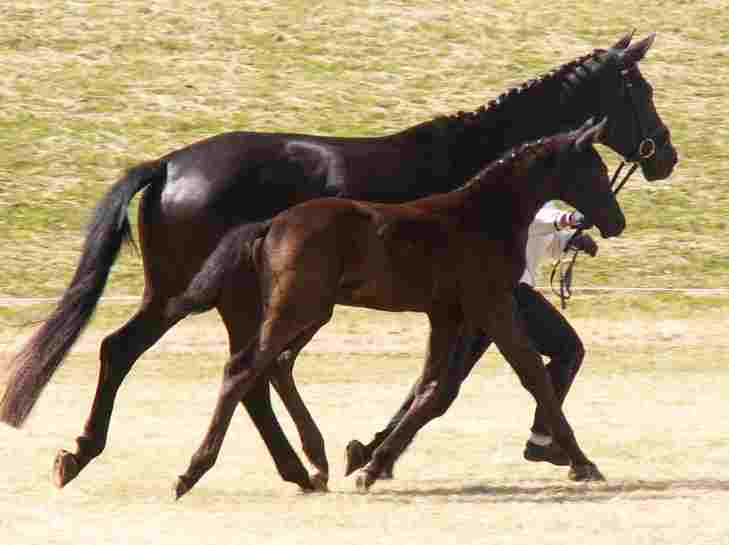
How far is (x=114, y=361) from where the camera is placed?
9492 millimetres

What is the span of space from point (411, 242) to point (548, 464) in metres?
2.06

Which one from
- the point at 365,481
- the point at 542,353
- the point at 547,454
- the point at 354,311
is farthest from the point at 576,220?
the point at 354,311

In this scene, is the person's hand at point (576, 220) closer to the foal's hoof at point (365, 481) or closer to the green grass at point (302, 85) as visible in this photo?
the foal's hoof at point (365, 481)

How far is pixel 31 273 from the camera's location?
68.3 feet

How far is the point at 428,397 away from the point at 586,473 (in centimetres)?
87

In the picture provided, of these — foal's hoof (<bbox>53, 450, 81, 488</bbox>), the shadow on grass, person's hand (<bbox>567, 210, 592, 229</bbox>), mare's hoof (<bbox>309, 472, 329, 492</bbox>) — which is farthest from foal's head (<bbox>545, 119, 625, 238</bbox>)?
foal's hoof (<bbox>53, 450, 81, 488</bbox>)

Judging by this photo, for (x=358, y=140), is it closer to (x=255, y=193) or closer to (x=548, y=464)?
(x=255, y=193)

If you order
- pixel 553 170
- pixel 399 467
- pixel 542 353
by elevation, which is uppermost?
pixel 553 170

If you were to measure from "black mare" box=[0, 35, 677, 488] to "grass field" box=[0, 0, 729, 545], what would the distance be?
446 mm

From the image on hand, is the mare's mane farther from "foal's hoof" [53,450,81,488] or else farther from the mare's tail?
"foal's hoof" [53,450,81,488]

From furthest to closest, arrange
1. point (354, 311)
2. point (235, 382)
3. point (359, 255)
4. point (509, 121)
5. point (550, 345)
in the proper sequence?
point (354, 311) < point (509, 121) < point (550, 345) < point (359, 255) < point (235, 382)

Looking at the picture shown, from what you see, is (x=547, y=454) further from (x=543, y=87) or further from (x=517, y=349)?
(x=543, y=87)

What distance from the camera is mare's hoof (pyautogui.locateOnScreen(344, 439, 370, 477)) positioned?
966 cm

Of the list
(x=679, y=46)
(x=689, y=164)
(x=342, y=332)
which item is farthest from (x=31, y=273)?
(x=679, y=46)
